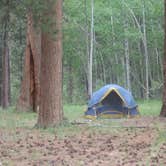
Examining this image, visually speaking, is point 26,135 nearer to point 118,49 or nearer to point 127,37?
point 127,37

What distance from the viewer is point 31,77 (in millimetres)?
17469

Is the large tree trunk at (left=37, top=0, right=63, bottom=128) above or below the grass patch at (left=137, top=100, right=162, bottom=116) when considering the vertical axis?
above

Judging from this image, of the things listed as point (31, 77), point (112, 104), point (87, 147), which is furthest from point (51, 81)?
point (31, 77)

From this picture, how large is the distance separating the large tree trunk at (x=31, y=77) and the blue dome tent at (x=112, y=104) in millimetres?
2738

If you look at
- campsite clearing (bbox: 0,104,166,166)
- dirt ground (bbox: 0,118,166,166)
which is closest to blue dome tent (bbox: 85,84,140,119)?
campsite clearing (bbox: 0,104,166,166)

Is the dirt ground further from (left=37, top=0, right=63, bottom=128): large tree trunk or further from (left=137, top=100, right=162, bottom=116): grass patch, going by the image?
(left=137, top=100, right=162, bottom=116): grass patch

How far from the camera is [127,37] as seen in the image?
31.1m

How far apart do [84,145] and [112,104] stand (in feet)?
23.6

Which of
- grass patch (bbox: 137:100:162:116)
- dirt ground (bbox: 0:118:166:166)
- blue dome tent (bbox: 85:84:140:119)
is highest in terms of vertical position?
blue dome tent (bbox: 85:84:140:119)

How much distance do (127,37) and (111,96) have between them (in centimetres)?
1578

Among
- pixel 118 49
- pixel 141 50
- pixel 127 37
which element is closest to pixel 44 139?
pixel 127 37

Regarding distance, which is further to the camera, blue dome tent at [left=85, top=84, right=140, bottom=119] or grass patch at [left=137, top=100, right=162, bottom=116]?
grass patch at [left=137, top=100, right=162, bottom=116]

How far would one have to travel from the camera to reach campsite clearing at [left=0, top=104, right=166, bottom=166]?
732cm

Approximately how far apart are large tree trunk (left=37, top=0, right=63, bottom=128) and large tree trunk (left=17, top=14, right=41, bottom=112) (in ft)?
19.7
